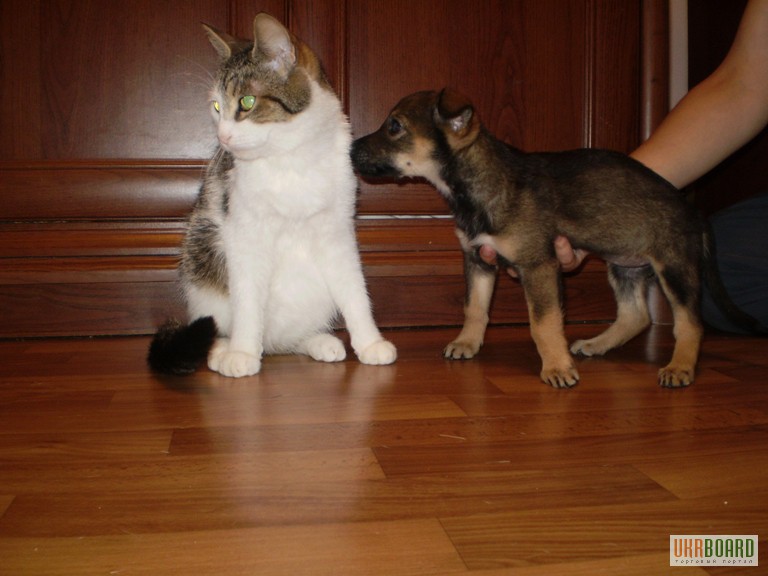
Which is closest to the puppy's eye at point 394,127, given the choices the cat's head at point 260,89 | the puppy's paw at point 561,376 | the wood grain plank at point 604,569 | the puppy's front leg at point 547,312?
the cat's head at point 260,89

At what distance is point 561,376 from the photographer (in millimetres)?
1838

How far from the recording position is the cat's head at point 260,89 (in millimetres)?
1901

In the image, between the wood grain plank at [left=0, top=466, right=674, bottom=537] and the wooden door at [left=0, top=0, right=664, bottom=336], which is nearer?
the wood grain plank at [left=0, top=466, right=674, bottom=537]

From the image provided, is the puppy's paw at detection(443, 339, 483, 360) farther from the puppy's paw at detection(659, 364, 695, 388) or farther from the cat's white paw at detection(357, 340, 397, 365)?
the puppy's paw at detection(659, 364, 695, 388)

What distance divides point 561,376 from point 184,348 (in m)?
1.00

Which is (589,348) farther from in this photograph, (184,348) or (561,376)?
(184,348)

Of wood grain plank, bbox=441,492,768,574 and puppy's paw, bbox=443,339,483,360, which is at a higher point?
wood grain plank, bbox=441,492,768,574

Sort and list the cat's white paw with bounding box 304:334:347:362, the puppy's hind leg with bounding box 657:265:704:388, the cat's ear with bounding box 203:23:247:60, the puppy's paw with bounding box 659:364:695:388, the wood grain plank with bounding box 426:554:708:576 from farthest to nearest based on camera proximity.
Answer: the cat's white paw with bounding box 304:334:347:362 → the cat's ear with bounding box 203:23:247:60 → the puppy's hind leg with bounding box 657:265:704:388 → the puppy's paw with bounding box 659:364:695:388 → the wood grain plank with bounding box 426:554:708:576

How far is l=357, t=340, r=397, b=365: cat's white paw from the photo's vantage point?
210 centimetres

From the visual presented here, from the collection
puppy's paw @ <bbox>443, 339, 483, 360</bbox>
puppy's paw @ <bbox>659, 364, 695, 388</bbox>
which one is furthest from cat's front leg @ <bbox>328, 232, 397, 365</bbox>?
puppy's paw @ <bbox>659, 364, 695, 388</bbox>

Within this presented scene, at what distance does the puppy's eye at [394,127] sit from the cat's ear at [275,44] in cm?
31

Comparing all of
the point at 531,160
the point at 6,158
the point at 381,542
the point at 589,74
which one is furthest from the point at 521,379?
the point at 6,158

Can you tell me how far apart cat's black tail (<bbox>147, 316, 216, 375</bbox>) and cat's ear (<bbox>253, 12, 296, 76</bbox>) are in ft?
2.38

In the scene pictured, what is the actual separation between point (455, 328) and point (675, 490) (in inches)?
63.8
